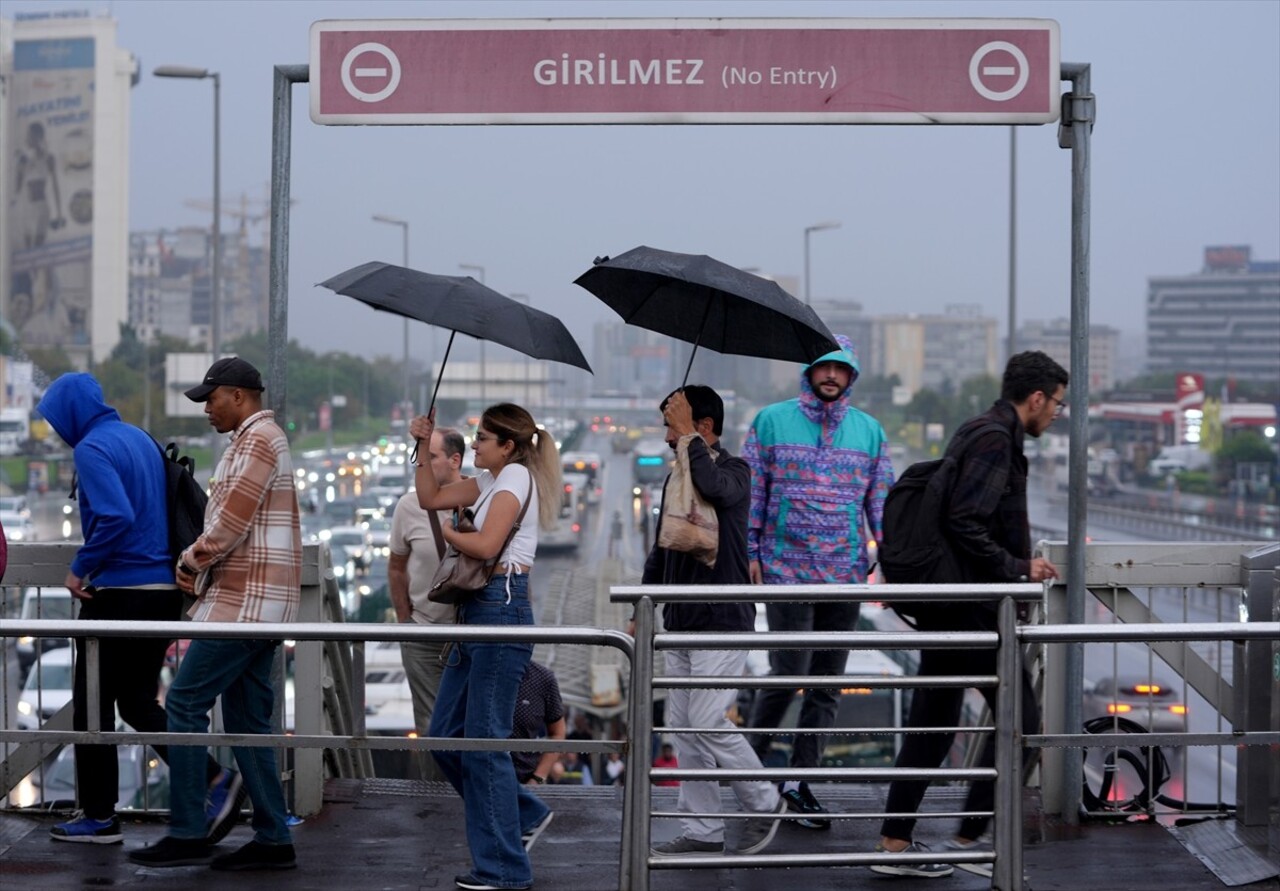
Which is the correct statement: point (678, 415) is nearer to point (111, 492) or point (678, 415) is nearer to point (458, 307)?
point (458, 307)

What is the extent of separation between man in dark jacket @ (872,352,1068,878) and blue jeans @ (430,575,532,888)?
1.26m

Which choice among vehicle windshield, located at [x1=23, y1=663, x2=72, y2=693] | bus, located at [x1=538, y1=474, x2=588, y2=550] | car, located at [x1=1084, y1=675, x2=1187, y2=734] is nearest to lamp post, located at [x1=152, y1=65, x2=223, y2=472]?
vehicle windshield, located at [x1=23, y1=663, x2=72, y2=693]

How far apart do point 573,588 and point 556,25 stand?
33074 mm

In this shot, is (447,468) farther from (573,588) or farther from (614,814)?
(573,588)

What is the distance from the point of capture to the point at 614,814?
6.34 m

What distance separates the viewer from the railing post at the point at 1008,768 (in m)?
4.88

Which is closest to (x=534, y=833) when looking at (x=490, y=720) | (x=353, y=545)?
(x=490, y=720)

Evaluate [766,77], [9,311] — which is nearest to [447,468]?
[766,77]

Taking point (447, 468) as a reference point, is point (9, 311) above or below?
above

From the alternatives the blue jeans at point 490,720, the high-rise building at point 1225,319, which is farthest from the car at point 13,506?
the high-rise building at point 1225,319

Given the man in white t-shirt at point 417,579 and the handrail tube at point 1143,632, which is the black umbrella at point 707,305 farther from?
the handrail tube at point 1143,632

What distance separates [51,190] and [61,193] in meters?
1.41

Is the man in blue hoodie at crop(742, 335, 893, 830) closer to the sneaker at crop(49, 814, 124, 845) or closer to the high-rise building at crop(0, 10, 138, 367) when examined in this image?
the sneaker at crop(49, 814, 124, 845)

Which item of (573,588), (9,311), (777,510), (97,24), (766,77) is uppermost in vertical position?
(97,24)
